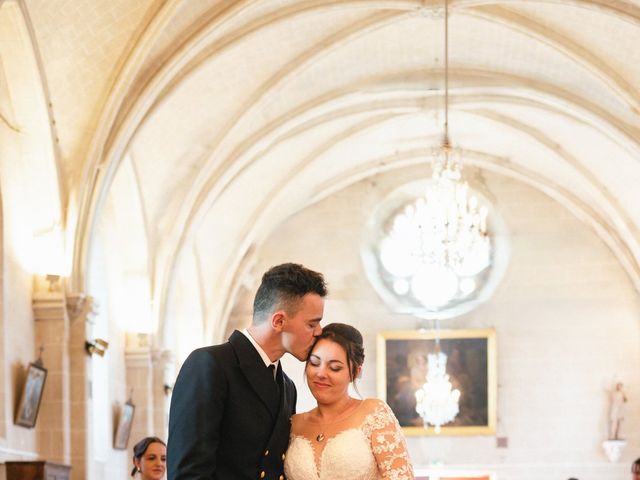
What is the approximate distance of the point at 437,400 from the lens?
68.4 feet

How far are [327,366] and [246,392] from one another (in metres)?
0.44

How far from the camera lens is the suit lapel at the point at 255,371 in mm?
4488

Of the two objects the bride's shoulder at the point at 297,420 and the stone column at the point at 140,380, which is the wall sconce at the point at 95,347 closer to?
the stone column at the point at 140,380

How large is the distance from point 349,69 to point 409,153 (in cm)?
482

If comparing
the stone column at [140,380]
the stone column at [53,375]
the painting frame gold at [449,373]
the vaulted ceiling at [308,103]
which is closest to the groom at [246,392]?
the vaulted ceiling at [308,103]

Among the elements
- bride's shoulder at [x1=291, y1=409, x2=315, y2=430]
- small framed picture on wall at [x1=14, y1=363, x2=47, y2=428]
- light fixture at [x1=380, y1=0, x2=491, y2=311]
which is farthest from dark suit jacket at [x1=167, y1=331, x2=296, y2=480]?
light fixture at [x1=380, y1=0, x2=491, y2=311]

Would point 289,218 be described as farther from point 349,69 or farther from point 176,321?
point 349,69

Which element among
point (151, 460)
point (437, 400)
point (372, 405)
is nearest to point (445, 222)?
point (437, 400)

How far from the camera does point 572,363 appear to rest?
2219 centimetres

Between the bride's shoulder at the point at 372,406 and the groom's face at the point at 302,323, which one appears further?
the bride's shoulder at the point at 372,406

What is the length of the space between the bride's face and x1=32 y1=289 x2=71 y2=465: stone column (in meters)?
9.26

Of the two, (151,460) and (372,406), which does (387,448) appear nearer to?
(372,406)

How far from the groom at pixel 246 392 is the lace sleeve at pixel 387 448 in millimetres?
469

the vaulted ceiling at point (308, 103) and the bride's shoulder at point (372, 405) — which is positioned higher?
the vaulted ceiling at point (308, 103)
